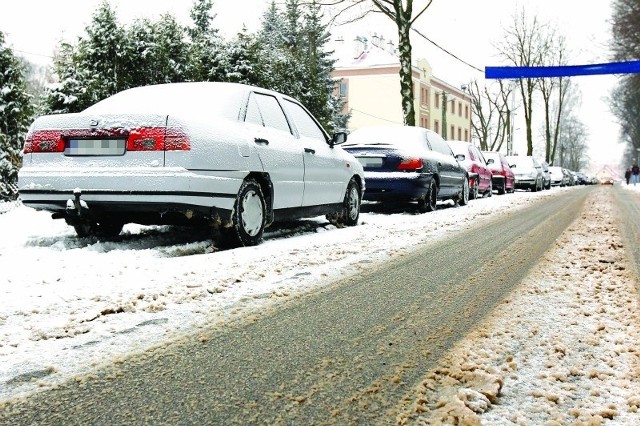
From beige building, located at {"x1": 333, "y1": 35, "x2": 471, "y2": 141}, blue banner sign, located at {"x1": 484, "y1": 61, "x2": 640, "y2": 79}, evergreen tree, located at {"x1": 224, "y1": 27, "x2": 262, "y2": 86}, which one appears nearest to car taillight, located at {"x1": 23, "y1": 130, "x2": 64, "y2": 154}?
evergreen tree, located at {"x1": 224, "y1": 27, "x2": 262, "y2": 86}

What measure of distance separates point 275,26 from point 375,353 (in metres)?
46.5

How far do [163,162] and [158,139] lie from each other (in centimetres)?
18

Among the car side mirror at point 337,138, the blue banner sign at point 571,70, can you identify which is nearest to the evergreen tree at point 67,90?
the car side mirror at point 337,138

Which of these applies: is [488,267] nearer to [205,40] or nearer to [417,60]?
[205,40]

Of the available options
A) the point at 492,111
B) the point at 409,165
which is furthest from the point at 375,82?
the point at 409,165

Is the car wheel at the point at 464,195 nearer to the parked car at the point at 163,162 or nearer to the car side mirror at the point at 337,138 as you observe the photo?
the car side mirror at the point at 337,138

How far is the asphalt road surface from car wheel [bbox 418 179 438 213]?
6.27 meters

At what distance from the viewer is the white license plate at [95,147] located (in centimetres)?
466

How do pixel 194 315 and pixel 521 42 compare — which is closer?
pixel 194 315

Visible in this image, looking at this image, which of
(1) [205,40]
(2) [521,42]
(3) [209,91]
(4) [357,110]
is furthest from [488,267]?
(4) [357,110]

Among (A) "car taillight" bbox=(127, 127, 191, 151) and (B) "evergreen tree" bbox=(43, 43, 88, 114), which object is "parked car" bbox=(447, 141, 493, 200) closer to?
(B) "evergreen tree" bbox=(43, 43, 88, 114)

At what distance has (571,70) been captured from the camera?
26578mm

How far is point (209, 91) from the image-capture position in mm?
5488

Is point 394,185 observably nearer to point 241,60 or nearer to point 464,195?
point 464,195
